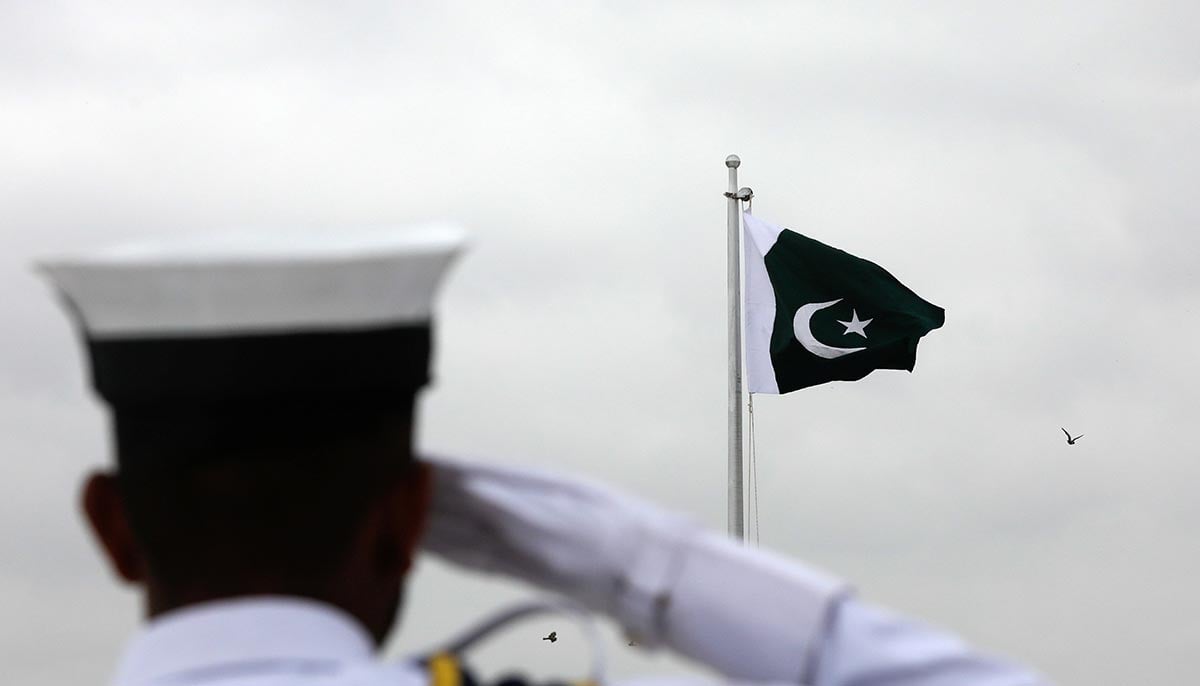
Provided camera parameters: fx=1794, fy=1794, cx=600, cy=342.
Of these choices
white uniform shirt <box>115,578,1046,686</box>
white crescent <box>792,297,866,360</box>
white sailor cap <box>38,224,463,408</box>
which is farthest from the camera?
white crescent <box>792,297,866,360</box>

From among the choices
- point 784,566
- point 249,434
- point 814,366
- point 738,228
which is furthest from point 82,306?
point 738,228

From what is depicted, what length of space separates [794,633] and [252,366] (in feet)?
2.58

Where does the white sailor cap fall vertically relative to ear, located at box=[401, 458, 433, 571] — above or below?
above

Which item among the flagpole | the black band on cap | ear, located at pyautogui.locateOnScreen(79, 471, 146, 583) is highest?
the black band on cap

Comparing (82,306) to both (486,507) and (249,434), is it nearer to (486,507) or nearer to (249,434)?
(249,434)

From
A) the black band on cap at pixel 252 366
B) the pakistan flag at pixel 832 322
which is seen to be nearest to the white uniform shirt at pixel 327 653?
the black band on cap at pixel 252 366

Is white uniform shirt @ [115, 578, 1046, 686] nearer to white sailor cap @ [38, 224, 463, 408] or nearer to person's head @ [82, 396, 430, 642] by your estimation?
person's head @ [82, 396, 430, 642]

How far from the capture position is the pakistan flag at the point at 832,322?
14.4 m

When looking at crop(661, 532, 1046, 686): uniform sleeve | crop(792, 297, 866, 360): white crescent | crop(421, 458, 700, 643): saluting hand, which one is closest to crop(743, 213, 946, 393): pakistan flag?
crop(792, 297, 866, 360): white crescent

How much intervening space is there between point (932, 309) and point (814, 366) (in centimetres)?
110

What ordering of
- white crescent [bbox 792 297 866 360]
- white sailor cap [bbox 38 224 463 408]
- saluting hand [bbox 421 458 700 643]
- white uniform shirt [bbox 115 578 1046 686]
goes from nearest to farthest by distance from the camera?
white uniform shirt [bbox 115 578 1046 686]
white sailor cap [bbox 38 224 463 408]
saluting hand [bbox 421 458 700 643]
white crescent [bbox 792 297 866 360]

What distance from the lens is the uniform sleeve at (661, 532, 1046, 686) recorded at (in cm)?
230

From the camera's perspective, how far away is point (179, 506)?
2.28 metres

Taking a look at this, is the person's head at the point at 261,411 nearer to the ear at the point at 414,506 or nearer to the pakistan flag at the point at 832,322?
the ear at the point at 414,506
